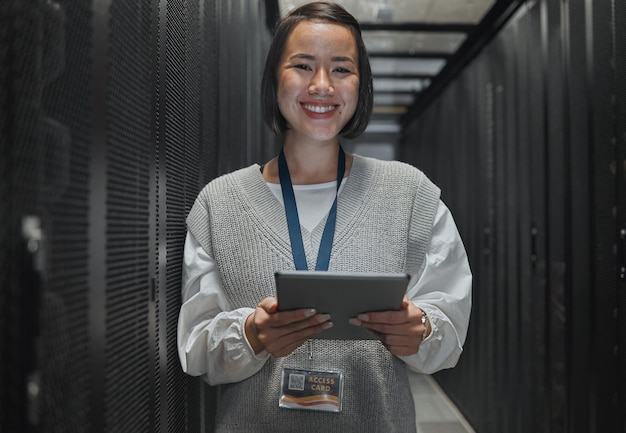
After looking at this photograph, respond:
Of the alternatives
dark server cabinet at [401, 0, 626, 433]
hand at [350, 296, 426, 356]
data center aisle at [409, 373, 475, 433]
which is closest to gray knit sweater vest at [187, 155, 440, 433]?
hand at [350, 296, 426, 356]

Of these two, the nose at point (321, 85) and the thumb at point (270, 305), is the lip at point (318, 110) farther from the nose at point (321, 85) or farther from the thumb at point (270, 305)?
the thumb at point (270, 305)

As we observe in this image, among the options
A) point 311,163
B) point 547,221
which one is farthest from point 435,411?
point 311,163

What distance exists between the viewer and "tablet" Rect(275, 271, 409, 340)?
1.05 metres

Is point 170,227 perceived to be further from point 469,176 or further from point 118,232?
point 469,176

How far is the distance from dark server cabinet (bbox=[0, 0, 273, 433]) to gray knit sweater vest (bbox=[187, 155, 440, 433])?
16cm

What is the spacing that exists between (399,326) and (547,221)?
7.36ft

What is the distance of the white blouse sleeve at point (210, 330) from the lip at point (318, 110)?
0.44 metres

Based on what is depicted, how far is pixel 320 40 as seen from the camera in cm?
141

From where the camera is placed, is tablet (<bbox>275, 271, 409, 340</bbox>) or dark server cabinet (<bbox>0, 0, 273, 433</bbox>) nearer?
dark server cabinet (<bbox>0, 0, 273, 433</bbox>)

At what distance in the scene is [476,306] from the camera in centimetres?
481

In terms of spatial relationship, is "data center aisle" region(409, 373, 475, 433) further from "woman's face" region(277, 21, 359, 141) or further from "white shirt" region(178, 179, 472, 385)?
"woman's face" region(277, 21, 359, 141)

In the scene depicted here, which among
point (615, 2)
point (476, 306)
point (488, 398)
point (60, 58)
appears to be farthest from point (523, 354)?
point (60, 58)

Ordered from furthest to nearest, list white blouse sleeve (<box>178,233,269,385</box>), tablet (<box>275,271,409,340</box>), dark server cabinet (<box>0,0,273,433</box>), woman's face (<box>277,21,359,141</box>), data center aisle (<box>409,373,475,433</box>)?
data center aisle (<box>409,373,475,433</box>), woman's face (<box>277,21,359,141</box>), white blouse sleeve (<box>178,233,269,385</box>), tablet (<box>275,271,409,340</box>), dark server cabinet (<box>0,0,273,433</box>)

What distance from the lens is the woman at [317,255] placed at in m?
1.36
